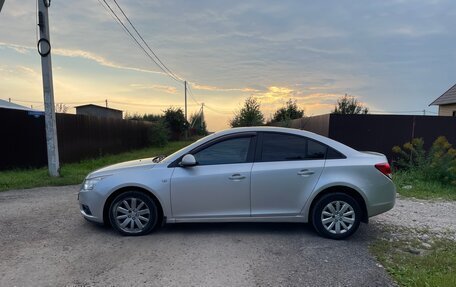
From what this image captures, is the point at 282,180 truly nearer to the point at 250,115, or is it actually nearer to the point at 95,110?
the point at 250,115

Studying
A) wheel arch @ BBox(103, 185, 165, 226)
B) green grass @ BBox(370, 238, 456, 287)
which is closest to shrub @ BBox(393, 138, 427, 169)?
green grass @ BBox(370, 238, 456, 287)

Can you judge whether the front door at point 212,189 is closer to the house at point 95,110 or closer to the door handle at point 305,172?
the door handle at point 305,172

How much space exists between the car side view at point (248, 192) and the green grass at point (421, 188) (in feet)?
13.5

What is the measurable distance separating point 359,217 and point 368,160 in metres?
0.82

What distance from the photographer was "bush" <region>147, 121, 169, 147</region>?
98.5ft

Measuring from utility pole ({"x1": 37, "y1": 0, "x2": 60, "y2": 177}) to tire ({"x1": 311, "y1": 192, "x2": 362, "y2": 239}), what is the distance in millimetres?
8439

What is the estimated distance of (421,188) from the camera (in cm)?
934

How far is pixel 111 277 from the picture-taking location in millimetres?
3982

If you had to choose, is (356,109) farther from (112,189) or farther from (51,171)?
(112,189)

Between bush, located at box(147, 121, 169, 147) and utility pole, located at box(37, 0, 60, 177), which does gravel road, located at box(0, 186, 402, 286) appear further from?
bush, located at box(147, 121, 169, 147)

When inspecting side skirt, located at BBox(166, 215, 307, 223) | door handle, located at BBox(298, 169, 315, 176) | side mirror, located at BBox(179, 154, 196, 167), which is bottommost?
side skirt, located at BBox(166, 215, 307, 223)

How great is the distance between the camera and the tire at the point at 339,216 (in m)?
5.22

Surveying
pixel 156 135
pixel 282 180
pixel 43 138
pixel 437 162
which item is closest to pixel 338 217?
pixel 282 180

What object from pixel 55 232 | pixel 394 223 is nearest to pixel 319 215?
pixel 394 223
